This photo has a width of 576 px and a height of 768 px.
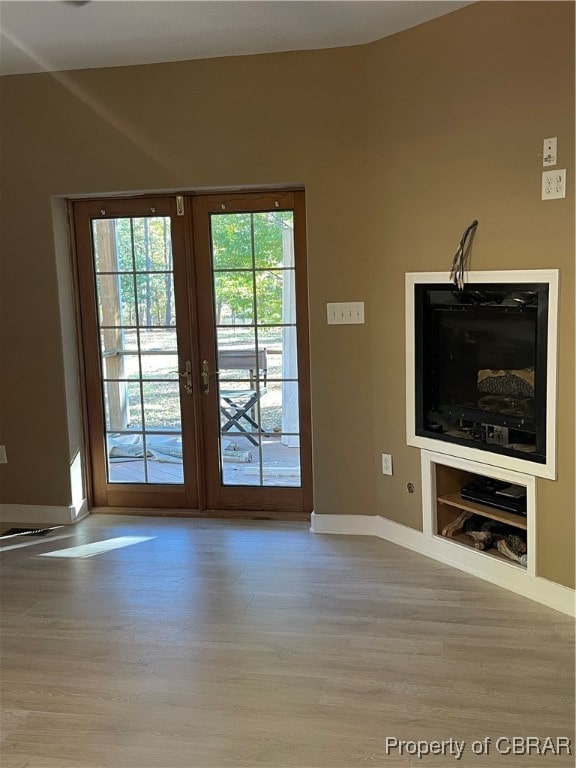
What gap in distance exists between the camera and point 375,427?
165 inches

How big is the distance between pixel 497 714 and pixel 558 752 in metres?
0.24

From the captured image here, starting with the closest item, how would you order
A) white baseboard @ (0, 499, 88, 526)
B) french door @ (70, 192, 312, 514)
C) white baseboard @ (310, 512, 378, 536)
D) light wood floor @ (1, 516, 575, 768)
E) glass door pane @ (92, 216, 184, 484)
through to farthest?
1. light wood floor @ (1, 516, 575, 768)
2. white baseboard @ (310, 512, 378, 536)
3. french door @ (70, 192, 312, 514)
4. glass door pane @ (92, 216, 184, 484)
5. white baseboard @ (0, 499, 88, 526)

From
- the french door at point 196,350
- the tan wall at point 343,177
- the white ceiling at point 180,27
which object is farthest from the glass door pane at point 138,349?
the white ceiling at point 180,27

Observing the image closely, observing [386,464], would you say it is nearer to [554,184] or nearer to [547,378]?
[547,378]

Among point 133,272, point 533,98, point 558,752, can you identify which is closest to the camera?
point 558,752

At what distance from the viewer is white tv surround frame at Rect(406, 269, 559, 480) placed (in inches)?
123

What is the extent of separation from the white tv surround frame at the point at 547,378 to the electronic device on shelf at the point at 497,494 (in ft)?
0.68

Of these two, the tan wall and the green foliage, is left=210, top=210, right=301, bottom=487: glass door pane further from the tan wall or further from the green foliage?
the tan wall

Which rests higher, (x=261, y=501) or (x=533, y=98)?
(x=533, y=98)

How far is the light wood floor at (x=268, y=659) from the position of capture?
2.46 metres

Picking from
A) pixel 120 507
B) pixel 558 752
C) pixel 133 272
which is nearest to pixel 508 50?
pixel 133 272

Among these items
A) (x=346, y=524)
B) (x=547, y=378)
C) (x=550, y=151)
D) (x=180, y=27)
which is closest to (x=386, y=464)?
(x=346, y=524)

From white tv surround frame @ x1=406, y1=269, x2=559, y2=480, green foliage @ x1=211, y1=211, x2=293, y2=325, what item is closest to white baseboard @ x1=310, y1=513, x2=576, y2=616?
white tv surround frame @ x1=406, y1=269, x2=559, y2=480

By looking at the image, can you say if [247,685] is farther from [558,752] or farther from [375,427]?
[375,427]
